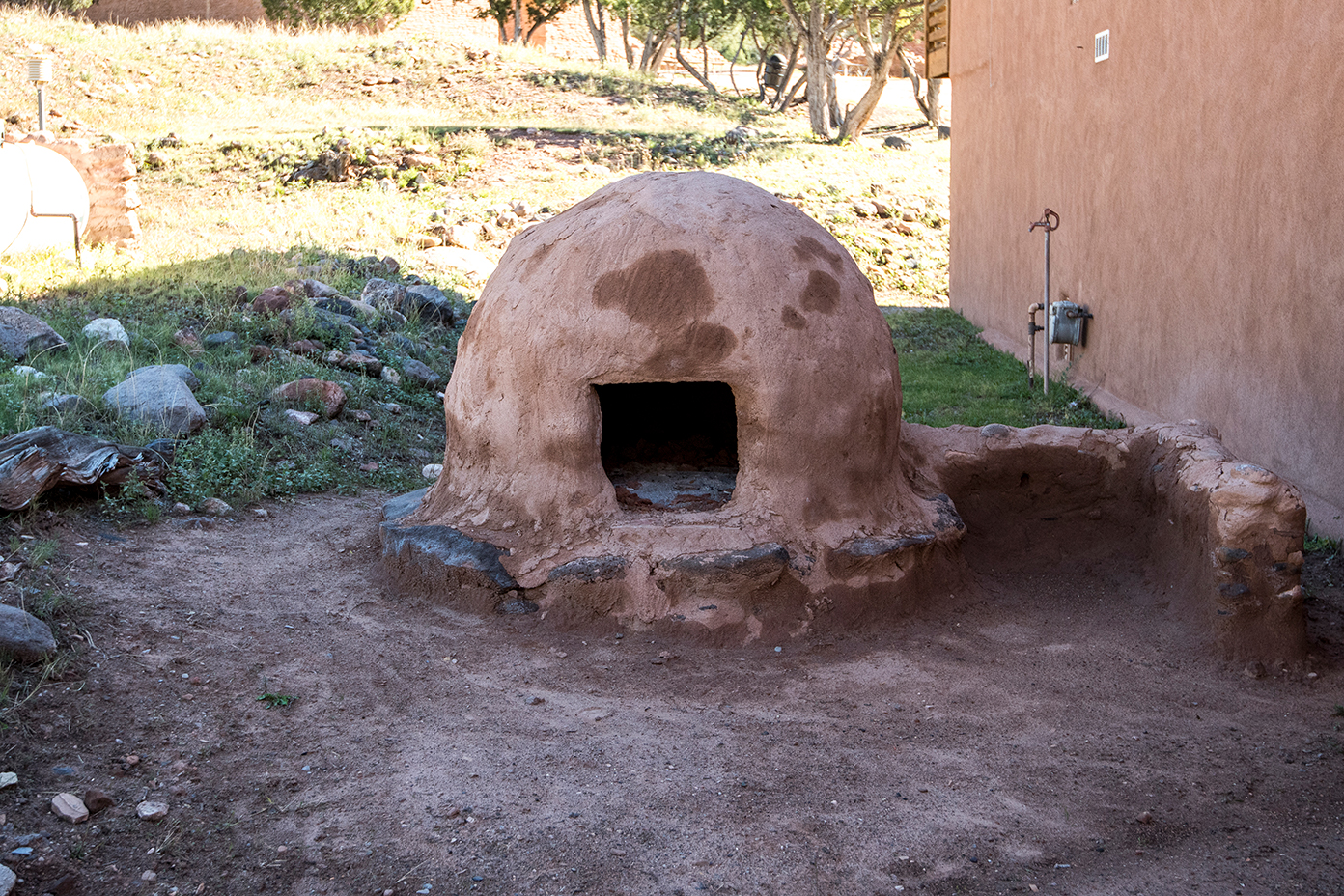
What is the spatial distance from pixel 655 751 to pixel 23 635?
7.81 ft

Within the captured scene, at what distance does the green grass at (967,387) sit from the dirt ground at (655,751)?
3237 mm

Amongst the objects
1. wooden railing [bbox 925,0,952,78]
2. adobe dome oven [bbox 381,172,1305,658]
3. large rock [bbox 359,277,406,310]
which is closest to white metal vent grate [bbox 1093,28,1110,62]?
adobe dome oven [bbox 381,172,1305,658]

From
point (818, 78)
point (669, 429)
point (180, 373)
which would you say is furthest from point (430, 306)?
point (818, 78)

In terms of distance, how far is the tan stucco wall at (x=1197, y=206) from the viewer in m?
5.64

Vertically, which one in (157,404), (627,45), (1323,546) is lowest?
(1323,546)

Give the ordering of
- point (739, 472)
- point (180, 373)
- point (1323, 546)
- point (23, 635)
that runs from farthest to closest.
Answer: point (180, 373) → point (1323, 546) → point (739, 472) → point (23, 635)

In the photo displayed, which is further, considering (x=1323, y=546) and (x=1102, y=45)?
(x=1102, y=45)

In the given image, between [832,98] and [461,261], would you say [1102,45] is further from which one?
[832,98]

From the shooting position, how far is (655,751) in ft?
12.6

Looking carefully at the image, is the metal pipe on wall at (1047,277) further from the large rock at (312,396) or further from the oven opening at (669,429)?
the large rock at (312,396)

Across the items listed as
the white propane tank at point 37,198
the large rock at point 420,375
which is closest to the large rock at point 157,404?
the large rock at point 420,375

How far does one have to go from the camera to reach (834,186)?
1758 cm

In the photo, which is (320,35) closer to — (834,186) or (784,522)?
(834,186)

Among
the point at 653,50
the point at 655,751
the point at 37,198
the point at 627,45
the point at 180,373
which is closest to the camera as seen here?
the point at 655,751
